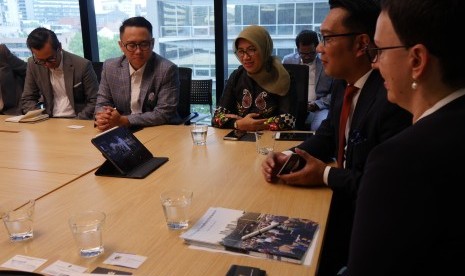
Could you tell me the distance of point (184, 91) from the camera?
3330mm

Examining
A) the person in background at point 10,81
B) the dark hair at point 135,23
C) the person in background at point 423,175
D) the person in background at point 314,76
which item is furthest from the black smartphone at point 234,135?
the person in background at point 10,81

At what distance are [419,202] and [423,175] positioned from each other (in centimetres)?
5

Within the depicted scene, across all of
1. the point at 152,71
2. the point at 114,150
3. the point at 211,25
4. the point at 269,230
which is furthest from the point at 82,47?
the point at 269,230

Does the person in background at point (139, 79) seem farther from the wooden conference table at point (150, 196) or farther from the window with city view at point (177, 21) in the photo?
the window with city view at point (177, 21)

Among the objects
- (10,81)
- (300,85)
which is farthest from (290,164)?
(10,81)

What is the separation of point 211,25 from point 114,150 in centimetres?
319

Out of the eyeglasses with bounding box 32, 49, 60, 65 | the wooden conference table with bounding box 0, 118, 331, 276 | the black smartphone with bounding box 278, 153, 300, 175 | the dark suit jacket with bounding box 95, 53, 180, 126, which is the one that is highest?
the eyeglasses with bounding box 32, 49, 60, 65

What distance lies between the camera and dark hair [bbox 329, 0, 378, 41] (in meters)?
1.63

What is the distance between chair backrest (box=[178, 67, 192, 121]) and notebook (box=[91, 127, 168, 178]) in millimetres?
1465

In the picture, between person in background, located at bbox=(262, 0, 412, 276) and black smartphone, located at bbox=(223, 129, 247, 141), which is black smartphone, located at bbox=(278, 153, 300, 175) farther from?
black smartphone, located at bbox=(223, 129, 247, 141)

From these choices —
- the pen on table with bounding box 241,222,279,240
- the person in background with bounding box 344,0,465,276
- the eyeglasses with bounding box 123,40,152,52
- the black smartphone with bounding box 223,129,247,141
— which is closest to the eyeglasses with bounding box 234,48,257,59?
the black smartphone with bounding box 223,129,247,141

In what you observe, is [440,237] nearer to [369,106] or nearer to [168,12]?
[369,106]

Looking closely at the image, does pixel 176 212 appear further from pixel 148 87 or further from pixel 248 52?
pixel 148 87

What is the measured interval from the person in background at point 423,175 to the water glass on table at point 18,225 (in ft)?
2.98
